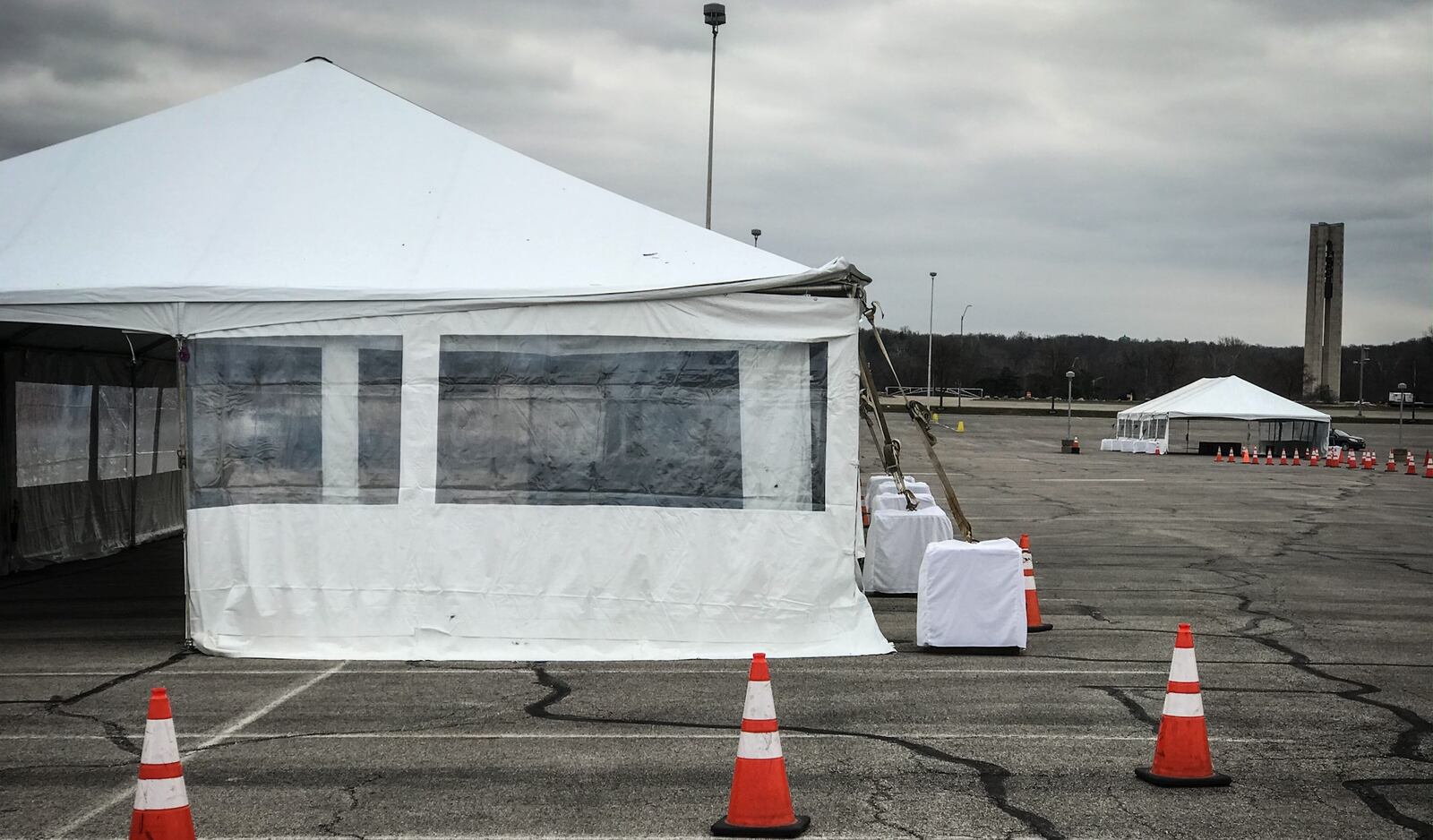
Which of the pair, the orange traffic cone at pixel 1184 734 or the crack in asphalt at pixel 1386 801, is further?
the orange traffic cone at pixel 1184 734

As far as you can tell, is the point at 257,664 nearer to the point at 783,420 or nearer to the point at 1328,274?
the point at 783,420

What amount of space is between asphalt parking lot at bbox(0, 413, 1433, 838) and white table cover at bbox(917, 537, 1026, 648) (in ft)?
0.55

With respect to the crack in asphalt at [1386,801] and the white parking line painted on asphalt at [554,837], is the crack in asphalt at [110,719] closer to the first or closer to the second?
the white parking line painted on asphalt at [554,837]

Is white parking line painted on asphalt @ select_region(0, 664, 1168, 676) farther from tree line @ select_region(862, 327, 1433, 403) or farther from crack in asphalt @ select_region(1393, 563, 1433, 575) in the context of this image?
tree line @ select_region(862, 327, 1433, 403)

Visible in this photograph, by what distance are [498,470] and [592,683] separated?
187cm

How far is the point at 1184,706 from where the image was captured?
5.91 m

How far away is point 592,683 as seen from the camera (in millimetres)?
8305

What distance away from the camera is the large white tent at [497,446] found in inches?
361

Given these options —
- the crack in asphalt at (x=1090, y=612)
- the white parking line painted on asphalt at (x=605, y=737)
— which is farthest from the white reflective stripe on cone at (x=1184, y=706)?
the crack in asphalt at (x=1090, y=612)

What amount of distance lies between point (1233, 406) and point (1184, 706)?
48.3 meters

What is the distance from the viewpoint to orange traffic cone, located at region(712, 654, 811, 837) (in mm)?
5129

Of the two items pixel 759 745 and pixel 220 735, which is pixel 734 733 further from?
pixel 220 735

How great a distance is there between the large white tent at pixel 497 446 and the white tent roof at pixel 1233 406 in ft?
146

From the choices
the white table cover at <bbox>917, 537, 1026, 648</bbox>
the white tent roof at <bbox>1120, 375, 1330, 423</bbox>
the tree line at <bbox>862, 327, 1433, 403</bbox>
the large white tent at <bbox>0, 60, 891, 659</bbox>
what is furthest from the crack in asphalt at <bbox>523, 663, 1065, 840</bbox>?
the tree line at <bbox>862, 327, 1433, 403</bbox>
